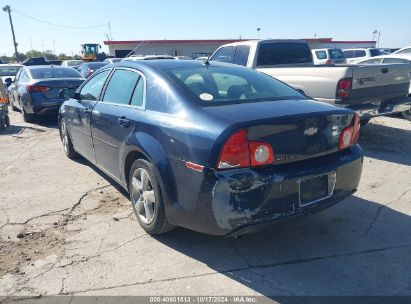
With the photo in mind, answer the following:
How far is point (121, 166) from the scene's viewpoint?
405 centimetres

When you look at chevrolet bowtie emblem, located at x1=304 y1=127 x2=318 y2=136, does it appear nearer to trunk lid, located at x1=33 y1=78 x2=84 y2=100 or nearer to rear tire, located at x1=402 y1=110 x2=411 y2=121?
rear tire, located at x1=402 y1=110 x2=411 y2=121

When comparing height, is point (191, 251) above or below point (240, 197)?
below

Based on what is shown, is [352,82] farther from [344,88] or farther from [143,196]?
[143,196]

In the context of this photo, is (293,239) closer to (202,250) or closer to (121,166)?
(202,250)

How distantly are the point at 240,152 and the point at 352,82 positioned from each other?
4.07m

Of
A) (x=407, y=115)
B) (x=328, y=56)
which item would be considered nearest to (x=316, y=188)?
(x=407, y=115)

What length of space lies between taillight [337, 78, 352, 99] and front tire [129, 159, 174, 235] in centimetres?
392

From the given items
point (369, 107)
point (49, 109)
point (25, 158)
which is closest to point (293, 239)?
point (369, 107)

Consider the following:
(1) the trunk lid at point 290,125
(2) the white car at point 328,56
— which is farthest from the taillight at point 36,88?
(2) the white car at point 328,56

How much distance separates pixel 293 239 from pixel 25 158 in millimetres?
5326

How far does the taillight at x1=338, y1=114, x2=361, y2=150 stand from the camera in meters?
3.42

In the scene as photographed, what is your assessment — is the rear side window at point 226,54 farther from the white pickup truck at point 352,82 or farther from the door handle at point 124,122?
the door handle at point 124,122

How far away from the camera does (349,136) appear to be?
11.5 feet

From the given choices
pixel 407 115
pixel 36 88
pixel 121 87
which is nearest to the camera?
pixel 121 87
